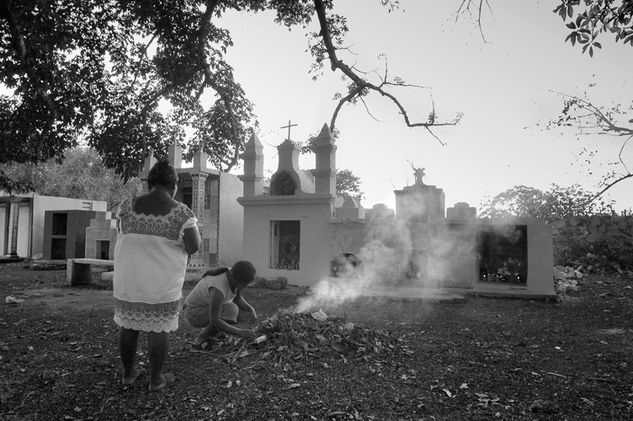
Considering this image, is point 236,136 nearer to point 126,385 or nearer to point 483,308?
point 483,308

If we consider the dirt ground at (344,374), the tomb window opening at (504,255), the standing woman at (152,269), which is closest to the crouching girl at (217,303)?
the dirt ground at (344,374)

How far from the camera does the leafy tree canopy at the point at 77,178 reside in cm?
3262

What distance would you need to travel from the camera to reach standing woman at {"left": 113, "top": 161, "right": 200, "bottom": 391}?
373 cm

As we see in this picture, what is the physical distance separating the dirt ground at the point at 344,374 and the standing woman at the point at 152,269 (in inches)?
21.8

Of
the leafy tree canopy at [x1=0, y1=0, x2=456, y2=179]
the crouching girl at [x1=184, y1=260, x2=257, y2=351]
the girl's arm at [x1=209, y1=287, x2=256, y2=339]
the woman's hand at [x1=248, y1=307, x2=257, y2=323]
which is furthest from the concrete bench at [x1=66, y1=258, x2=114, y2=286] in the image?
the girl's arm at [x1=209, y1=287, x2=256, y2=339]

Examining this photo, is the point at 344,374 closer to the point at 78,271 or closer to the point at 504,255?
the point at 504,255

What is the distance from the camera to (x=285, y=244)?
13.5 metres

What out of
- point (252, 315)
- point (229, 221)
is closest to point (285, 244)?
point (229, 221)

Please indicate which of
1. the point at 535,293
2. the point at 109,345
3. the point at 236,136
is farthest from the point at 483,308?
the point at 236,136

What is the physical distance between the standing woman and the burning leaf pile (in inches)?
46.5

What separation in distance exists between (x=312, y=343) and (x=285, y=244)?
8.40 m

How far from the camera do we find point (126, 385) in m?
3.99

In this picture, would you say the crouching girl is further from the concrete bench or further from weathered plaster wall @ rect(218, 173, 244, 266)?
weathered plaster wall @ rect(218, 173, 244, 266)

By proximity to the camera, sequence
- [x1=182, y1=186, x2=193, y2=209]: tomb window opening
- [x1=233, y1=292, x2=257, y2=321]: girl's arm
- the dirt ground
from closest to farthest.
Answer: the dirt ground
[x1=233, y1=292, x2=257, y2=321]: girl's arm
[x1=182, y1=186, x2=193, y2=209]: tomb window opening
